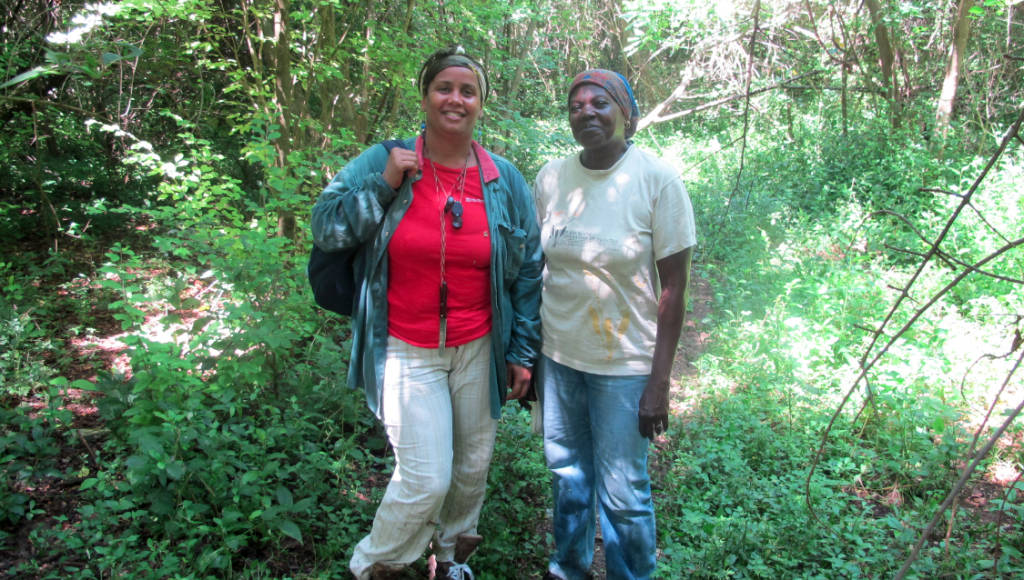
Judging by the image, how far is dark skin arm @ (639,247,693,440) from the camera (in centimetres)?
225

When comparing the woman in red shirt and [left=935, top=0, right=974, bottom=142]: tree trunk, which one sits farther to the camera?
[left=935, top=0, right=974, bottom=142]: tree trunk

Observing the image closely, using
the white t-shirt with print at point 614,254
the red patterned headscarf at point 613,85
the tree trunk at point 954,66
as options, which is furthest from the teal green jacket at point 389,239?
the tree trunk at point 954,66

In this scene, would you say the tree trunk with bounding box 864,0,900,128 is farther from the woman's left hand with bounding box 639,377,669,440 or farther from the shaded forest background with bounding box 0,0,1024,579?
the woman's left hand with bounding box 639,377,669,440

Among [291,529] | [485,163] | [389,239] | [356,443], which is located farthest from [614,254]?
[356,443]

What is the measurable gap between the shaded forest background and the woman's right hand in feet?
3.33

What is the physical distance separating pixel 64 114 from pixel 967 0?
10.4 meters

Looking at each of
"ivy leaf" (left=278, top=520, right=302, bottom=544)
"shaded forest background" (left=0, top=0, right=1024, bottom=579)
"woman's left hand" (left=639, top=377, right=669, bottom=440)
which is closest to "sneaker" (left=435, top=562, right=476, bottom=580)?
"shaded forest background" (left=0, top=0, right=1024, bottom=579)

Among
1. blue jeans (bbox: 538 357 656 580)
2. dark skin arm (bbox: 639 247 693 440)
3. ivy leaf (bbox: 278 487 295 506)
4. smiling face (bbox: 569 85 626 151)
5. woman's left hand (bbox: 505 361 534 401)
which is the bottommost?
ivy leaf (bbox: 278 487 295 506)

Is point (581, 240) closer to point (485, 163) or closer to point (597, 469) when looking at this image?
point (485, 163)

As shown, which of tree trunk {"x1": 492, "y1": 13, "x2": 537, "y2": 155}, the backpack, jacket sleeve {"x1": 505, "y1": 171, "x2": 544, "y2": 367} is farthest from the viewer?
tree trunk {"x1": 492, "y1": 13, "x2": 537, "y2": 155}

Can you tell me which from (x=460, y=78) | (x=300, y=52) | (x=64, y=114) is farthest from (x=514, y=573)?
(x=64, y=114)

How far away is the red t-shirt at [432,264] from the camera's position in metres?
2.35

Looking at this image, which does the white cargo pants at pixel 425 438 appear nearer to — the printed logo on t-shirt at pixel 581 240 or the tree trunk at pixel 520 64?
the printed logo on t-shirt at pixel 581 240

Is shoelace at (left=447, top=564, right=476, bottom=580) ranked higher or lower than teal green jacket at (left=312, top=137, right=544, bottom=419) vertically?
lower
